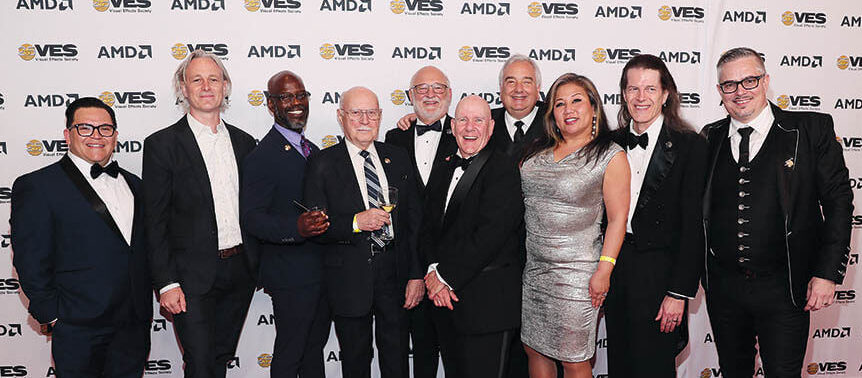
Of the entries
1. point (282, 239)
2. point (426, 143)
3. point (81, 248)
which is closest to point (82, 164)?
point (81, 248)

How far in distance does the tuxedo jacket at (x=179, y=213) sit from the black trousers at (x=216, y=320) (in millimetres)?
88

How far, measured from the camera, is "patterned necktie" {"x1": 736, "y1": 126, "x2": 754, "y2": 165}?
277cm

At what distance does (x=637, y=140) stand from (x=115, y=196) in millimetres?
2899

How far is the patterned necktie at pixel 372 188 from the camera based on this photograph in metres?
2.93

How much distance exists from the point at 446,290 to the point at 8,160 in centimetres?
354

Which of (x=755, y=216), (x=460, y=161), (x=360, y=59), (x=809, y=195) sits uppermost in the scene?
(x=360, y=59)

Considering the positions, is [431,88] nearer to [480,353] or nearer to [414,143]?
[414,143]

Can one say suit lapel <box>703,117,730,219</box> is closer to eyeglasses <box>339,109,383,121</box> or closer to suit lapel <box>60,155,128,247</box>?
eyeglasses <box>339,109,383,121</box>

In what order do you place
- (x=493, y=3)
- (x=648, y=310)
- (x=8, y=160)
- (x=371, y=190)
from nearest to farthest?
(x=648, y=310) < (x=371, y=190) < (x=8, y=160) < (x=493, y=3)

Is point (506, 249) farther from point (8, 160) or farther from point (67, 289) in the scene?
point (8, 160)

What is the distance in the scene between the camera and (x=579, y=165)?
2.58 metres

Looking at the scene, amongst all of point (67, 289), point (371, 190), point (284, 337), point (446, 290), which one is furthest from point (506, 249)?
point (67, 289)

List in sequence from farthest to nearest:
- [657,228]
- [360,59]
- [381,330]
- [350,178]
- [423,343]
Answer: [360,59], [423,343], [381,330], [350,178], [657,228]

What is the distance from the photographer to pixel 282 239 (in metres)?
2.89
